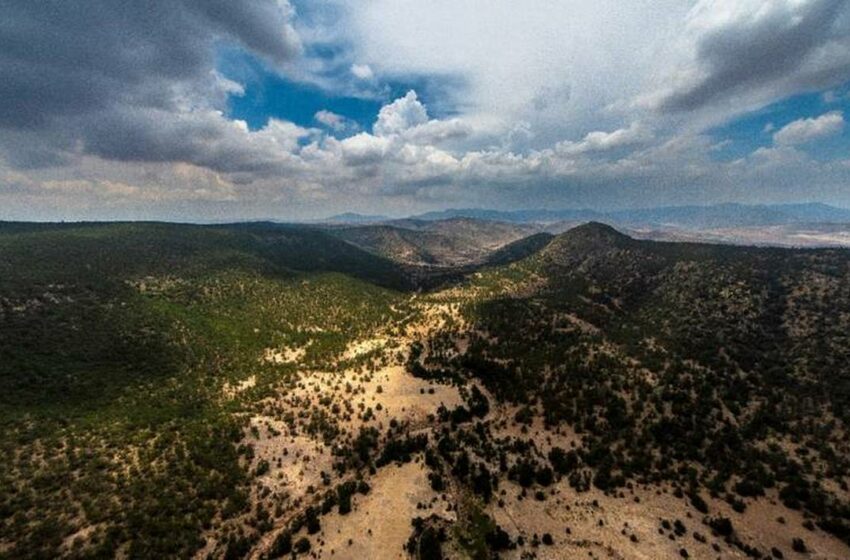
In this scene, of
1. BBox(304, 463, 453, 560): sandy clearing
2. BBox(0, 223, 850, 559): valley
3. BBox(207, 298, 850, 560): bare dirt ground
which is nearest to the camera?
BBox(207, 298, 850, 560): bare dirt ground

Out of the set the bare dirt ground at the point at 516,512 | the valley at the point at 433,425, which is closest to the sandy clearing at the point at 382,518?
the bare dirt ground at the point at 516,512

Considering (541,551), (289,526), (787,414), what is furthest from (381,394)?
(787,414)

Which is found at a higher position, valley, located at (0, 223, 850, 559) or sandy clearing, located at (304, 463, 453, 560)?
valley, located at (0, 223, 850, 559)

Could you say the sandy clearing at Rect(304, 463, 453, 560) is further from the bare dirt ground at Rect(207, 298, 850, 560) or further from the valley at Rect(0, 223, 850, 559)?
the valley at Rect(0, 223, 850, 559)

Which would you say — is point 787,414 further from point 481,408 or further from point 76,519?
point 76,519

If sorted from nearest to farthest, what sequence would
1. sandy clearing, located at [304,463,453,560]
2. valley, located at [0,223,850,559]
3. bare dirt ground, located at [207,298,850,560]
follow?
bare dirt ground, located at [207,298,850,560] < sandy clearing, located at [304,463,453,560] < valley, located at [0,223,850,559]

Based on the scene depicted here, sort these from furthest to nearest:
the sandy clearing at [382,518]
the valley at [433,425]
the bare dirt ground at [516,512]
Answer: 1. the valley at [433,425]
2. the sandy clearing at [382,518]
3. the bare dirt ground at [516,512]

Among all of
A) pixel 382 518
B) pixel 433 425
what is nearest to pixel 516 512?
pixel 382 518

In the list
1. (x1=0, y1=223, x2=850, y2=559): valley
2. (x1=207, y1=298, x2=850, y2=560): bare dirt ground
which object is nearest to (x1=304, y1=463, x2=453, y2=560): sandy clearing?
(x1=207, y1=298, x2=850, y2=560): bare dirt ground

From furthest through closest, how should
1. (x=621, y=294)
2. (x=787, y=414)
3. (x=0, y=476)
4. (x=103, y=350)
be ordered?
1. (x=621, y=294)
2. (x=103, y=350)
3. (x=787, y=414)
4. (x=0, y=476)

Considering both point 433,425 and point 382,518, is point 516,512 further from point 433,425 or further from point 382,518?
point 433,425

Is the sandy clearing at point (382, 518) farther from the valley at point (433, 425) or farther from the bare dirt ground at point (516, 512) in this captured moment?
the valley at point (433, 425)
